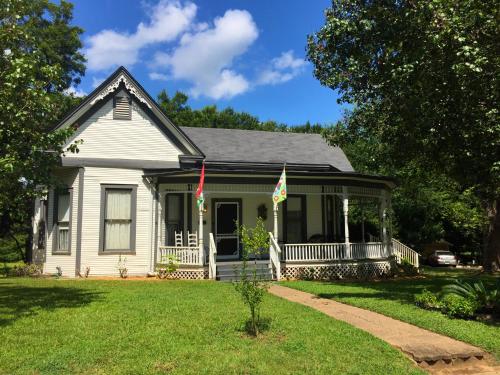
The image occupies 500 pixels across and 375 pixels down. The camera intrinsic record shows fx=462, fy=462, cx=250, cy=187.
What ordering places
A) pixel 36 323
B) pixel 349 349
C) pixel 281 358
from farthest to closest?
pixel 36 323 → pixel 349 349 → pixel 281 358

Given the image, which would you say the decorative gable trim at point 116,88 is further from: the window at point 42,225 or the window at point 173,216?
the window at point 42,225

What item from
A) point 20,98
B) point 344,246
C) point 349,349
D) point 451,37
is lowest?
point 349,349

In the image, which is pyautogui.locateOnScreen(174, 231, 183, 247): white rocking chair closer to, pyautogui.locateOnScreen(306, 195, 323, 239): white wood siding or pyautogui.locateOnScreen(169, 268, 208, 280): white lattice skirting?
pyautogui.locateOnScreen(169, 268, 208, 280): white lattice skirting

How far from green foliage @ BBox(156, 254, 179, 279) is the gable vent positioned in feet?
17.7

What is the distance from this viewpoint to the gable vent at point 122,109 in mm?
17016

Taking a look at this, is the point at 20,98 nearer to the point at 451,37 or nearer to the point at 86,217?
the point at 86,217

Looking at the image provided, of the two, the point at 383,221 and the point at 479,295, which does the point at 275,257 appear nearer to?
the point at 383,221

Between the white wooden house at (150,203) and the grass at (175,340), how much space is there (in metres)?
Result: 5.41

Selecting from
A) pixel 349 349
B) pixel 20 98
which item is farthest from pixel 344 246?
pixel 20 98

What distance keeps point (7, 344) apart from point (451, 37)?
9475 mm

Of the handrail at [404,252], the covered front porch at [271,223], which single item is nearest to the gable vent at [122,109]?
the covered front porch at [271,223]

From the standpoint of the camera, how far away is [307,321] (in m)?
8.33

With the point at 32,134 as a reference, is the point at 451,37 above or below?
above

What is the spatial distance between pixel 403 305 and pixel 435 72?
5.10 m
